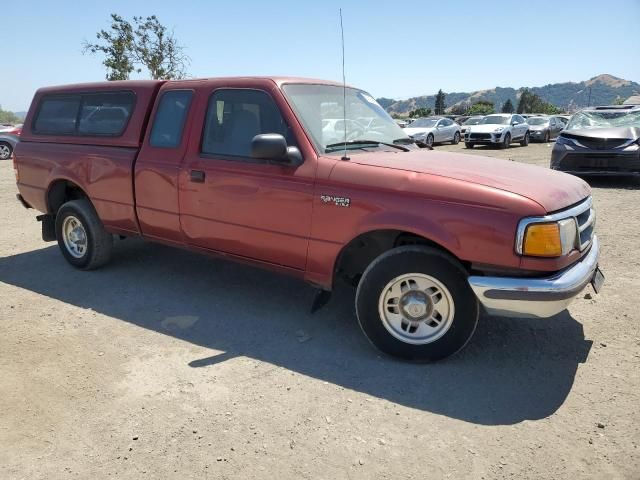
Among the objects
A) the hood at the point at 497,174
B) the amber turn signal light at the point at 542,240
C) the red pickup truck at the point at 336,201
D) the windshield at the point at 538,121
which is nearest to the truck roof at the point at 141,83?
the red pickup truck at the point at 336,201

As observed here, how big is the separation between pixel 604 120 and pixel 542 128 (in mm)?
14950

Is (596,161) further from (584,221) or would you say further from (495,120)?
(495,120)

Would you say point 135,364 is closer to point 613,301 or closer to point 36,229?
point 613,301

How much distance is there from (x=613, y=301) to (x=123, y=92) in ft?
16.1

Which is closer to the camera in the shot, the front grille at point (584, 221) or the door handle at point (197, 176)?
the front grille at point (584, 221)

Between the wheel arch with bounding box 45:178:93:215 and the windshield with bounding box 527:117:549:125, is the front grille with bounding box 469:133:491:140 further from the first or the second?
the wheel arch with bounding box 45:178:93:215

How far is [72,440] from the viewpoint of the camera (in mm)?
2604

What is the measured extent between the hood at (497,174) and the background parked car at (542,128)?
2293 centimetres

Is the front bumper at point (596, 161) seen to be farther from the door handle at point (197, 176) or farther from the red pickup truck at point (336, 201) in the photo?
the door handle at point (197, 176)

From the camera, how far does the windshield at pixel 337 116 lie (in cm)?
371

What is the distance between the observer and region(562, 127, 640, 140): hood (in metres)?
9.59

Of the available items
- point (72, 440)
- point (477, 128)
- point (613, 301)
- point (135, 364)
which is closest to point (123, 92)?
point (135, 364)

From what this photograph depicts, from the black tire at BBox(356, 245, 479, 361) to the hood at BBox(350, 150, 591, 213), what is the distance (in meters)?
0.55

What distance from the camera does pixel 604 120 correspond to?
1073 cm
